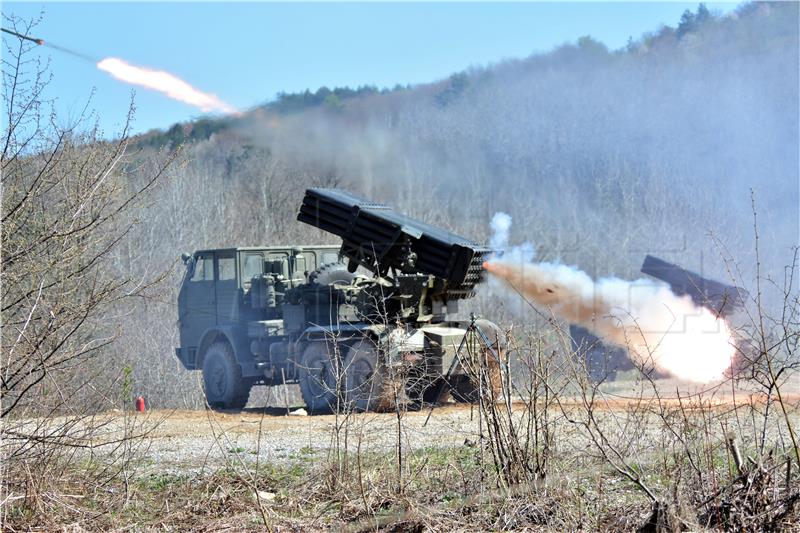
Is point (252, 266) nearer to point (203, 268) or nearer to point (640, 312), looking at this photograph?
point (203, 268)

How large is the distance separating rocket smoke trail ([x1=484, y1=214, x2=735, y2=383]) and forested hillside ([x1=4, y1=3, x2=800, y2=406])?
773 cm

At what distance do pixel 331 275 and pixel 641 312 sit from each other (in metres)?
6.54

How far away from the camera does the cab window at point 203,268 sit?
18484mm

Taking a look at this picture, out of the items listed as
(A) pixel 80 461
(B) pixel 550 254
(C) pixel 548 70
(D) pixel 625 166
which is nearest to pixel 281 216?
(B) pixel 550 254

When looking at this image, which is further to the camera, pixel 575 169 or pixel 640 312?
pixel 575 169

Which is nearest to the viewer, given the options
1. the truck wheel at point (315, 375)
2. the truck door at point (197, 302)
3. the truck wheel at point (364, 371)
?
the truck wheel at point (364, 371)

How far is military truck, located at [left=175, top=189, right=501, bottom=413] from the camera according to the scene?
50.2 feet

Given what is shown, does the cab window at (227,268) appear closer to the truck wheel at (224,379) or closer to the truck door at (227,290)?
the truck door at (227,290)

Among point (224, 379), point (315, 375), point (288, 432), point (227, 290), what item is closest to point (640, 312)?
point (315, 375)

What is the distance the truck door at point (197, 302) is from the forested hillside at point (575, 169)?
7557 mm

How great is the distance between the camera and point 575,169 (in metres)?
42.4

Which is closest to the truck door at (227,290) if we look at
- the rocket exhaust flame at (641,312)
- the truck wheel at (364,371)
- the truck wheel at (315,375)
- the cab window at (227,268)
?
the cab window at (227,268)

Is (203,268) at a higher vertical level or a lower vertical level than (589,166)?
lower

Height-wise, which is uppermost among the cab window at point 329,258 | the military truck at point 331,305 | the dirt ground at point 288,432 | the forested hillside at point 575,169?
the forested hillside at point 575,169
